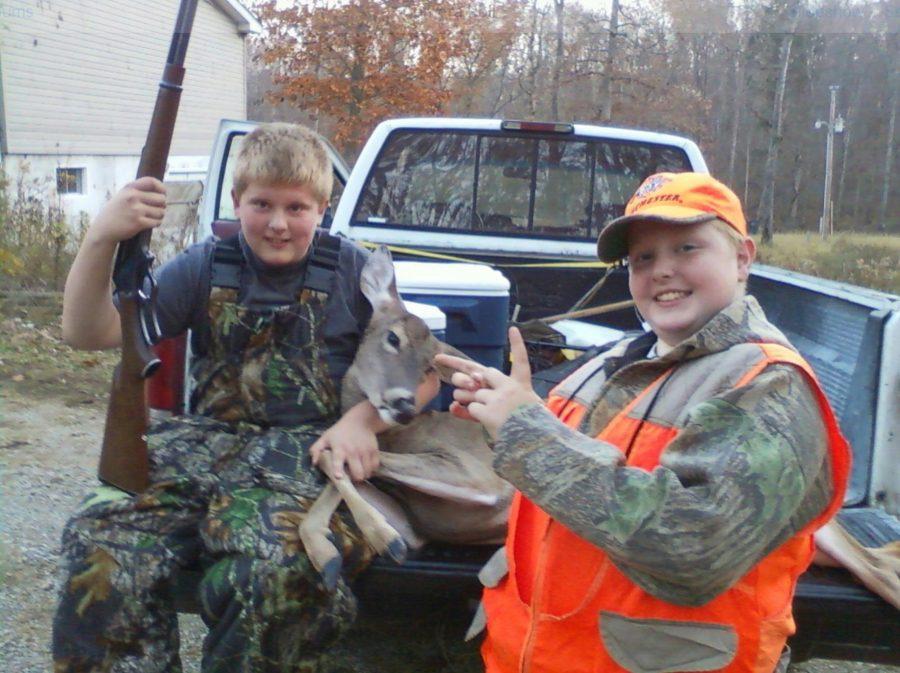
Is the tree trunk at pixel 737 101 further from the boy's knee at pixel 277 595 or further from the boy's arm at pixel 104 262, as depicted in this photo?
the boy's knee at pixel 277 595

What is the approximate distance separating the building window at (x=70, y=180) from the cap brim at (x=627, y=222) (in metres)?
21.7

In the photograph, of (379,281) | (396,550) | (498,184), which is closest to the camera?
(396,550)

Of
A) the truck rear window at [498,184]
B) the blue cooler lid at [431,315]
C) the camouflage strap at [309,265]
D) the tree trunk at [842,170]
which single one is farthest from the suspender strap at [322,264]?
the tree trunk at [842,170]

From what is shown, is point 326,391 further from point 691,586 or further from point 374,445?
point 691,586

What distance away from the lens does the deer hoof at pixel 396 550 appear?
2.65m

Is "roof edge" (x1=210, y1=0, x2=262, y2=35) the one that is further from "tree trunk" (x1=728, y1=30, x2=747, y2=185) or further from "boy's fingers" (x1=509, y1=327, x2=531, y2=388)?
"boy's fingers" (x1=509, y1=327, x2=531, y2=388)

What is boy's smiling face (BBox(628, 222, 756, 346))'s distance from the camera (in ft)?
6.84

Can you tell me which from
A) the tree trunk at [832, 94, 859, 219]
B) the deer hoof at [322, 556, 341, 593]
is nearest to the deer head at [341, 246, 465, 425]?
the deer hoof at [322, 556, 341, 593]

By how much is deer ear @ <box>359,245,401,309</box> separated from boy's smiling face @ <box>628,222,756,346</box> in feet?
3.33

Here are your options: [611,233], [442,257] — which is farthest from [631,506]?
[442,257]

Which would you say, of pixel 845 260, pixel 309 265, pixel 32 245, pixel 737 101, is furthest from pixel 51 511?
pixel 737 101

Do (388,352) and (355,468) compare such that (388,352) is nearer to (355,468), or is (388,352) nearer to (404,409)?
(404,409)

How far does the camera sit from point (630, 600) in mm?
1963

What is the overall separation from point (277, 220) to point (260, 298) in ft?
0.76
